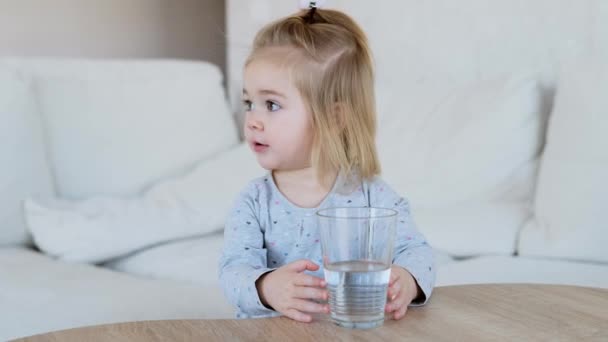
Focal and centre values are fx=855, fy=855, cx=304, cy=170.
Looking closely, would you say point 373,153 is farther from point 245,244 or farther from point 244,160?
point 244,160

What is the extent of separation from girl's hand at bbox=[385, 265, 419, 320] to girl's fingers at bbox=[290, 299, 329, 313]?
7 centimetres

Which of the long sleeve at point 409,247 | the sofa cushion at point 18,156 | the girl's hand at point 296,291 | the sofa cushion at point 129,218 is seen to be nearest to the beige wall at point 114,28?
the sofa cushion at point 18,156

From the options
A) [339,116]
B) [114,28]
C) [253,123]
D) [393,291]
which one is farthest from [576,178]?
[114,28]

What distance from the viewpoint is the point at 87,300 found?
157cm

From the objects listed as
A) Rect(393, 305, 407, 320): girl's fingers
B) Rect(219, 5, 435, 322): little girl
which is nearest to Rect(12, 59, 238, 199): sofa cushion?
Rect(219, 5, 435, 322): little girl

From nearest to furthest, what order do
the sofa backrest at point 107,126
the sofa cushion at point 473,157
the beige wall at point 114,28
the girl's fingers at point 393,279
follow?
the girl's fingers at point 393,279, the sofa cushion at point 473,157, the sofa backrest at point 107,126, the beige wall at point 114,28

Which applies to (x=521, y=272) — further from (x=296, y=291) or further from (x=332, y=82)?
(x=296, y=291)

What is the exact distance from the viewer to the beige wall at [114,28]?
328 cm

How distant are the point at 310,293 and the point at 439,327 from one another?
13cm

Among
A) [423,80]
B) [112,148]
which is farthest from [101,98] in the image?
[423,80]

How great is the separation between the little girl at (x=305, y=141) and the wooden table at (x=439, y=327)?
0.18m

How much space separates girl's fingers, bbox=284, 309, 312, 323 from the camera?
838mm

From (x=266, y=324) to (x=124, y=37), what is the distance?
2.90 meters

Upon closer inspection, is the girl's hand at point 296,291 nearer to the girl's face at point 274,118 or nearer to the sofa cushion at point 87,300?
the girl's face at point 274,118
